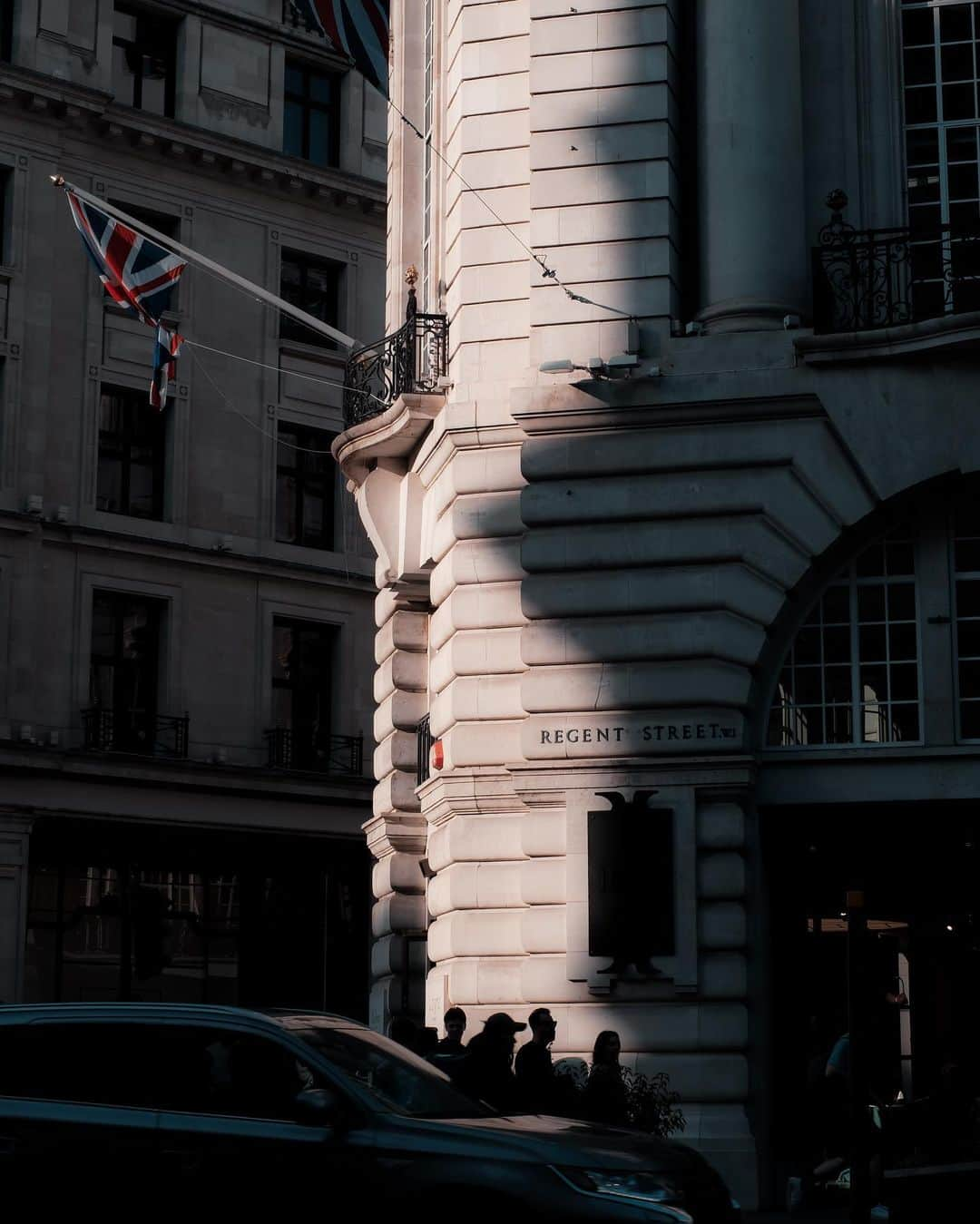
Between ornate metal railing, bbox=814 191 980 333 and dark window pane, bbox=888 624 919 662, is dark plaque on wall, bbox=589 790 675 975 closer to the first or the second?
dark window pane, bbox=888 624 919 662

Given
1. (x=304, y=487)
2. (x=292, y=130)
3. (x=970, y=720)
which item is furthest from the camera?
(x=292, y=130)

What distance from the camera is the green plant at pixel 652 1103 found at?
1839 cm

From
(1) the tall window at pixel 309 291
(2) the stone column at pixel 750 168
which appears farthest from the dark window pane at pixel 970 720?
(1) the tall window at pixel 309 291

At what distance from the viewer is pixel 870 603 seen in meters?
22.5

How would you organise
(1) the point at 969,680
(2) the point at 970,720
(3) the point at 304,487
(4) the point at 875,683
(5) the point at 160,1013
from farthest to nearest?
(3) the point at 304,487
(4) the point at 875,683
(1) the point at 969,680
(2) the point at 970,720
(5) the point at 160,1013

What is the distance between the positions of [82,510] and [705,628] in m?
22.7

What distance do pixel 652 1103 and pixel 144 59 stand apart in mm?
31463

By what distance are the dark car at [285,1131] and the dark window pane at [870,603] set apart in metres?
11.0

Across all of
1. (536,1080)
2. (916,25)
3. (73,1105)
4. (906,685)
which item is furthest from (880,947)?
(73,1105)

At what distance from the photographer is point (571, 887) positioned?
21250 mm

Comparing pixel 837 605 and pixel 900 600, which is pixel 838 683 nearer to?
pixel 837 605

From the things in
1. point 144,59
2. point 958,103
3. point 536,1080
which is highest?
point 144,59

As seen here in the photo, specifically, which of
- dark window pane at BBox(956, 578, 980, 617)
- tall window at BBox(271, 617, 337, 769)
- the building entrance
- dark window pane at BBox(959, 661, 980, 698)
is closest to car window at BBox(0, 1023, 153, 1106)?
the building entrance

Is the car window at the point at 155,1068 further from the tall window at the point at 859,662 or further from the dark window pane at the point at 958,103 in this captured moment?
the dark window pane at the point at 958,103
